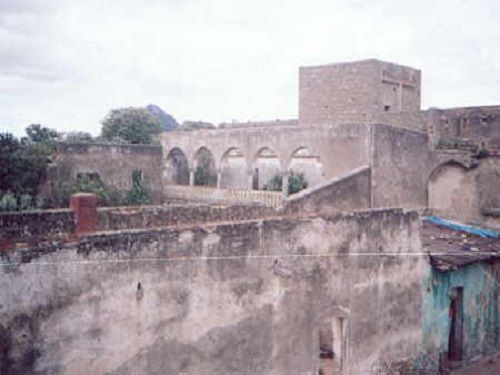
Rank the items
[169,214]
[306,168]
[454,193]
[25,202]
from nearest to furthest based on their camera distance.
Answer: [169,214]
[454,193]
[25,202]
[306,168]

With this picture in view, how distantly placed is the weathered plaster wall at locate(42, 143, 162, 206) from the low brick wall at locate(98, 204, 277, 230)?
547 inches

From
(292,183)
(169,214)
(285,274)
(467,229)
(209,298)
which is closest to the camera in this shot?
(209,298)

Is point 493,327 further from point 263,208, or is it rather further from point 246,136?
point 246,136

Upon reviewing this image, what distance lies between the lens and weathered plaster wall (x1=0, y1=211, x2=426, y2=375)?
5.95 metres

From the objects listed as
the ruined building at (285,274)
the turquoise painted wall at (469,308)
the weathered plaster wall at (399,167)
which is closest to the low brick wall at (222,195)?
the ruined building at (285,274)

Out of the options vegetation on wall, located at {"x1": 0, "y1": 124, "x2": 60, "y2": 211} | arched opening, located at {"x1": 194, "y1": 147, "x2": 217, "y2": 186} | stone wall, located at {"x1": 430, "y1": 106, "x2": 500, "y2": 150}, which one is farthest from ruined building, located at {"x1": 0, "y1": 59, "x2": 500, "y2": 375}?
vegetation on wall, located at {"x1": 0, "y1": 124, "x2": 60, "y2": 211}

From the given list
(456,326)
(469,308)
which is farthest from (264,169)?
(456,326)

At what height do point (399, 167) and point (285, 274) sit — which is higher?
point (399, 167)

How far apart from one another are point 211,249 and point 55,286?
7.06ft

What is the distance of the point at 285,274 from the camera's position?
8.46m

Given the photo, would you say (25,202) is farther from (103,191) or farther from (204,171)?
(204,171)

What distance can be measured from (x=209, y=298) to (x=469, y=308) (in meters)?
7.97

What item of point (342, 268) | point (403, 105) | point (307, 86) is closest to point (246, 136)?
point (307, 86)

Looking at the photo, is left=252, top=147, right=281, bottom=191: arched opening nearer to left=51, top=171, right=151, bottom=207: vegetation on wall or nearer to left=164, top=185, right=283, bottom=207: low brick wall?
left=164, top=185, right=283, bottom=207: low brick wall
